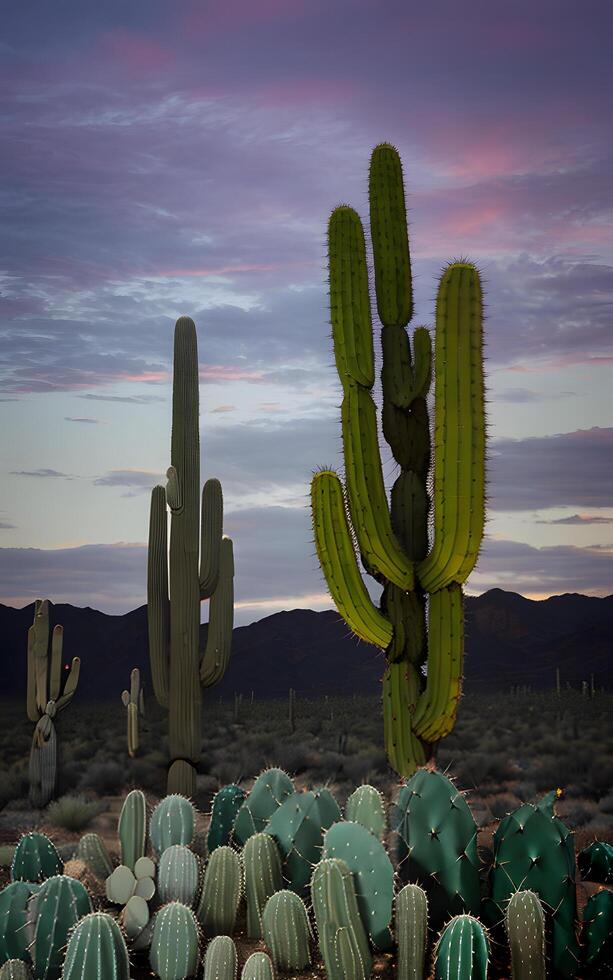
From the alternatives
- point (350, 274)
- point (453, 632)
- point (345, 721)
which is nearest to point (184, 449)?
point (350, 274)

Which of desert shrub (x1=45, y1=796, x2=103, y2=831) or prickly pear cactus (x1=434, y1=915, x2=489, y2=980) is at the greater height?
prickly pear cactus (x1=434, y1=915, x2=489, y2=980)

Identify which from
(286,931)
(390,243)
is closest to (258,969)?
(286,931)

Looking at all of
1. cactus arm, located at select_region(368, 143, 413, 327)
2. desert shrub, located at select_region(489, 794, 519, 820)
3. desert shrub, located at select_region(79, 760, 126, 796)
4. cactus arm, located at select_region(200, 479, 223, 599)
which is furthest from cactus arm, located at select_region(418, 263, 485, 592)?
desert shrub, located at select_region(79, 760, 126, 796)

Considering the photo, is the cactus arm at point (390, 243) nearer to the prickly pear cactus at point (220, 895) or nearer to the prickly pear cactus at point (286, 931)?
the prickly pear cactus at point (220, 895)

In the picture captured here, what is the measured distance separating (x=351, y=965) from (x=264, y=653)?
41.0m

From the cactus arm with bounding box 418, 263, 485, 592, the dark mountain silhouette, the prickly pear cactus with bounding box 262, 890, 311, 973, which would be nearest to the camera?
the prickly pear cactus with bounding box 262, 890, 311, 973

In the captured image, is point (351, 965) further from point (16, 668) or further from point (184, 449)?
point (16, 668)

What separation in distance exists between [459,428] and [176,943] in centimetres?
441

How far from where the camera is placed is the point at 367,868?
22.5 ft

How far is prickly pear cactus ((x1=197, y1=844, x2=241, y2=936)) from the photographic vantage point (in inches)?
293

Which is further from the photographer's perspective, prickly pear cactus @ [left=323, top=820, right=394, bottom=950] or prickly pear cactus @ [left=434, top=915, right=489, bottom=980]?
prickly pear cactus @ [left=323, top=820, right=394, bottom=950]

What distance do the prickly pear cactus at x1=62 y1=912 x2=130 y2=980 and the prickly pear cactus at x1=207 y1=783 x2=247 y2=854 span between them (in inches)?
105

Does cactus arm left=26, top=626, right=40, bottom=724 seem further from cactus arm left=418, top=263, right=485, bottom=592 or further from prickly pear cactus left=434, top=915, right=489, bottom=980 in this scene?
prickly pear cactus left=434, top=915, right=489, bottom=980

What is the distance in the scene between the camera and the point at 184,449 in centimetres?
1493
